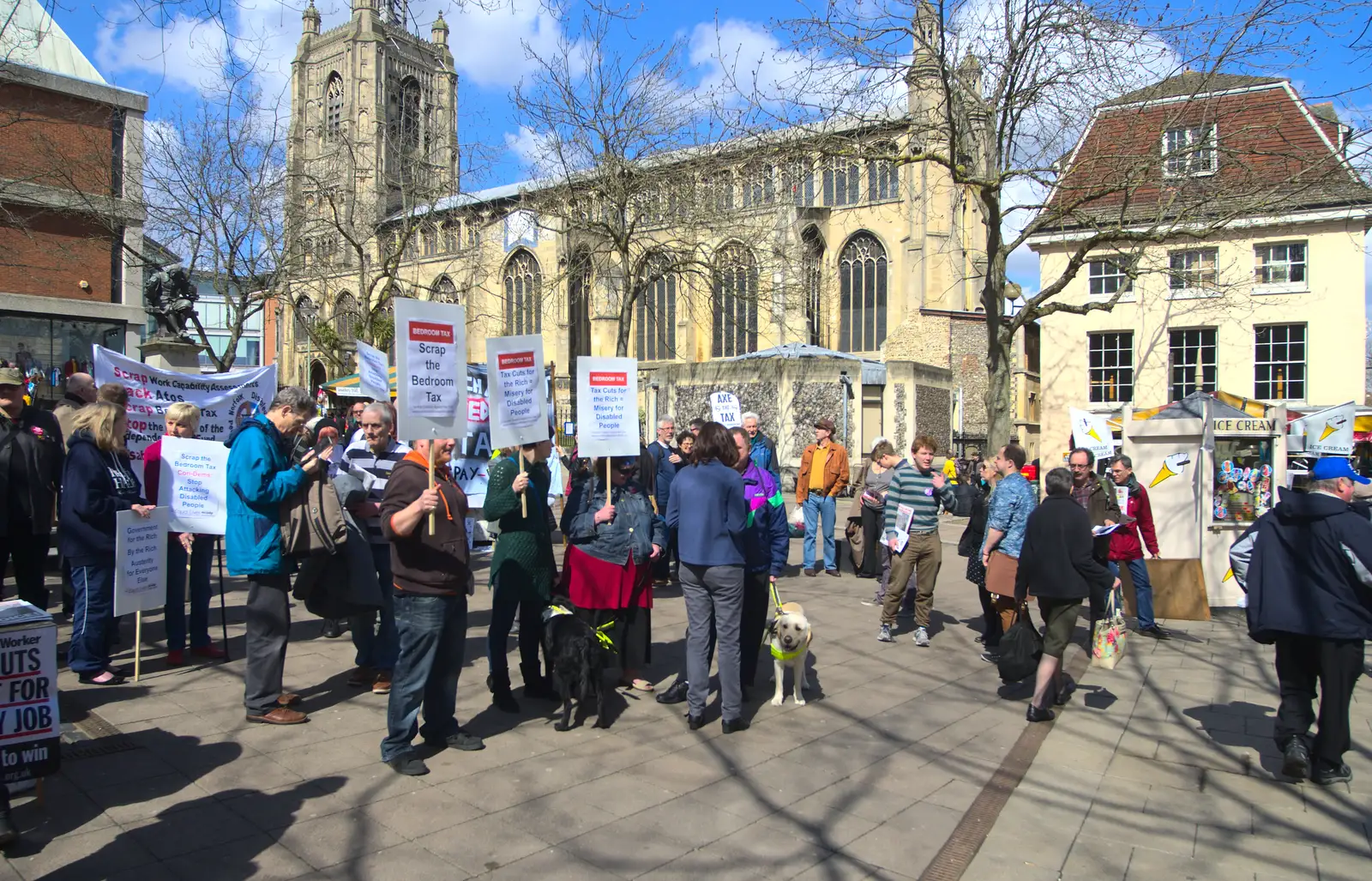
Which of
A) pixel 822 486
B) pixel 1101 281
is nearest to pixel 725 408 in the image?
pixel 822 486

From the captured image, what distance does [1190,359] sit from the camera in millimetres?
27609

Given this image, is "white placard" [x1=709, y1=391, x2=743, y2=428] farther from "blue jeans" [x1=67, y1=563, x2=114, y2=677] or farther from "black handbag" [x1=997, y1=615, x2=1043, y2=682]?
"blue jeans" [x1=67, y1=563, x2=114, y2=677]

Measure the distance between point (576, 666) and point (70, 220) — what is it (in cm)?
2205

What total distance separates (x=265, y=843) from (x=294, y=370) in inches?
2637

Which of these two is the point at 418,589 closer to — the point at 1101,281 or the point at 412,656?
the point at 412,656

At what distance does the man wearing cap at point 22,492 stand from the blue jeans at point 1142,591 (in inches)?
364

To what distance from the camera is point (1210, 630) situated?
946cm

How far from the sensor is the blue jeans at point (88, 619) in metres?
6.05

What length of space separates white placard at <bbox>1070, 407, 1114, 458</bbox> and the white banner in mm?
9656

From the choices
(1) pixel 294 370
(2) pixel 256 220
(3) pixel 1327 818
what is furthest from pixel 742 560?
(1) pixel 294 370

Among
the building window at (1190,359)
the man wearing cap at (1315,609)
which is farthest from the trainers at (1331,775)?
the building window at (1190,359)

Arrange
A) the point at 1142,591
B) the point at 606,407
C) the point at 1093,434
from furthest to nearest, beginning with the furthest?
the point at 1093,434 < the point at 1142,591 < the point at 606,407

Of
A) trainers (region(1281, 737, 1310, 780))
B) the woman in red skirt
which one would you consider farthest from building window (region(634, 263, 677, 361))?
trainers (region(1281, 737, 1310, 780))

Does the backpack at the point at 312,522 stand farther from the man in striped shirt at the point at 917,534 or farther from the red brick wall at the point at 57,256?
the red brick wall at the point at 57,256
